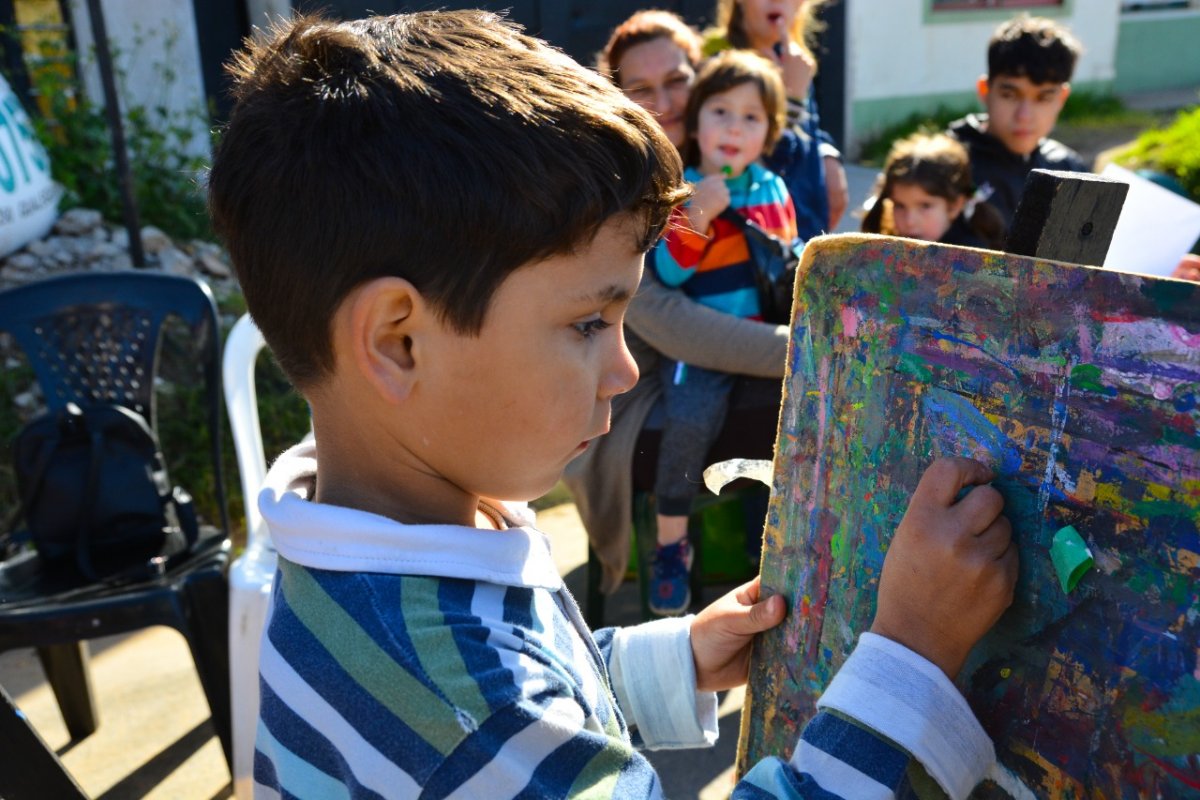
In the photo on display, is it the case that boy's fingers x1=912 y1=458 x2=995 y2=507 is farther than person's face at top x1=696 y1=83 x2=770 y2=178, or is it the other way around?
person's face at top x1=696 y1=83 x2=770 y2=178

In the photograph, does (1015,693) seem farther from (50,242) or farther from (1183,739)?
(50,242)

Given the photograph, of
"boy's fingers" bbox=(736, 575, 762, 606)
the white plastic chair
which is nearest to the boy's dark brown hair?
"boy's fingers" bbox=(736, 575, 762, 606)

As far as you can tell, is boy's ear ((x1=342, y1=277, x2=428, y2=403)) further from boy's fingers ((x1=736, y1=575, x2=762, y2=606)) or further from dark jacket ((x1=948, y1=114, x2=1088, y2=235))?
dark jacket ((x1=948, y1=114, x2=1088, y2=235))

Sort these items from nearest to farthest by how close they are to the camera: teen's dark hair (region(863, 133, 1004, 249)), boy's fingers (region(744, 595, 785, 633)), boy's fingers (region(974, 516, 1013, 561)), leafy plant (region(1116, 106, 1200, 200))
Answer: boy's fingers (region(974, 516, 1013, 561))
boy's fingers (region(744, 595, 785, 633))
teen's dark hair (region(863, 133, 1004, 249))
leafy plant (region(1116, 106, 1200, 200))

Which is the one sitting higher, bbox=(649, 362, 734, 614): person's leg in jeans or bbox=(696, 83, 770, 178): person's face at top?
bbox=(696, 83, 770, 178): person's face at top

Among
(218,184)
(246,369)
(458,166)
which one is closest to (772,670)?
(458,166)

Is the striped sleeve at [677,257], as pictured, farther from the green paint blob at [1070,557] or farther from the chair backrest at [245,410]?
the green paint blob at [1070,557]

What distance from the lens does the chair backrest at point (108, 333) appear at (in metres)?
2.95

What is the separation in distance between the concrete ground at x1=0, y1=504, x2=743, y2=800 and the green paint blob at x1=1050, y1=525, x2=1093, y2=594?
5.90 ft

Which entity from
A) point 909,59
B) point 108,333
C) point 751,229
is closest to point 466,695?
point 751,229

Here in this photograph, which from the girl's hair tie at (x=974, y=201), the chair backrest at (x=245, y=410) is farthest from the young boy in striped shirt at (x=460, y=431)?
the girl's hair tie at (x=974, y=201)

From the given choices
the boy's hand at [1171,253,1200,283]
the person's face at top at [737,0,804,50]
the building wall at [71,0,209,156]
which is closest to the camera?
the boy's hand at [1171,253,1200,283]

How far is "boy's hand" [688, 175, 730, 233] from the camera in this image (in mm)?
2951

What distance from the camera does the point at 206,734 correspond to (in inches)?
114
